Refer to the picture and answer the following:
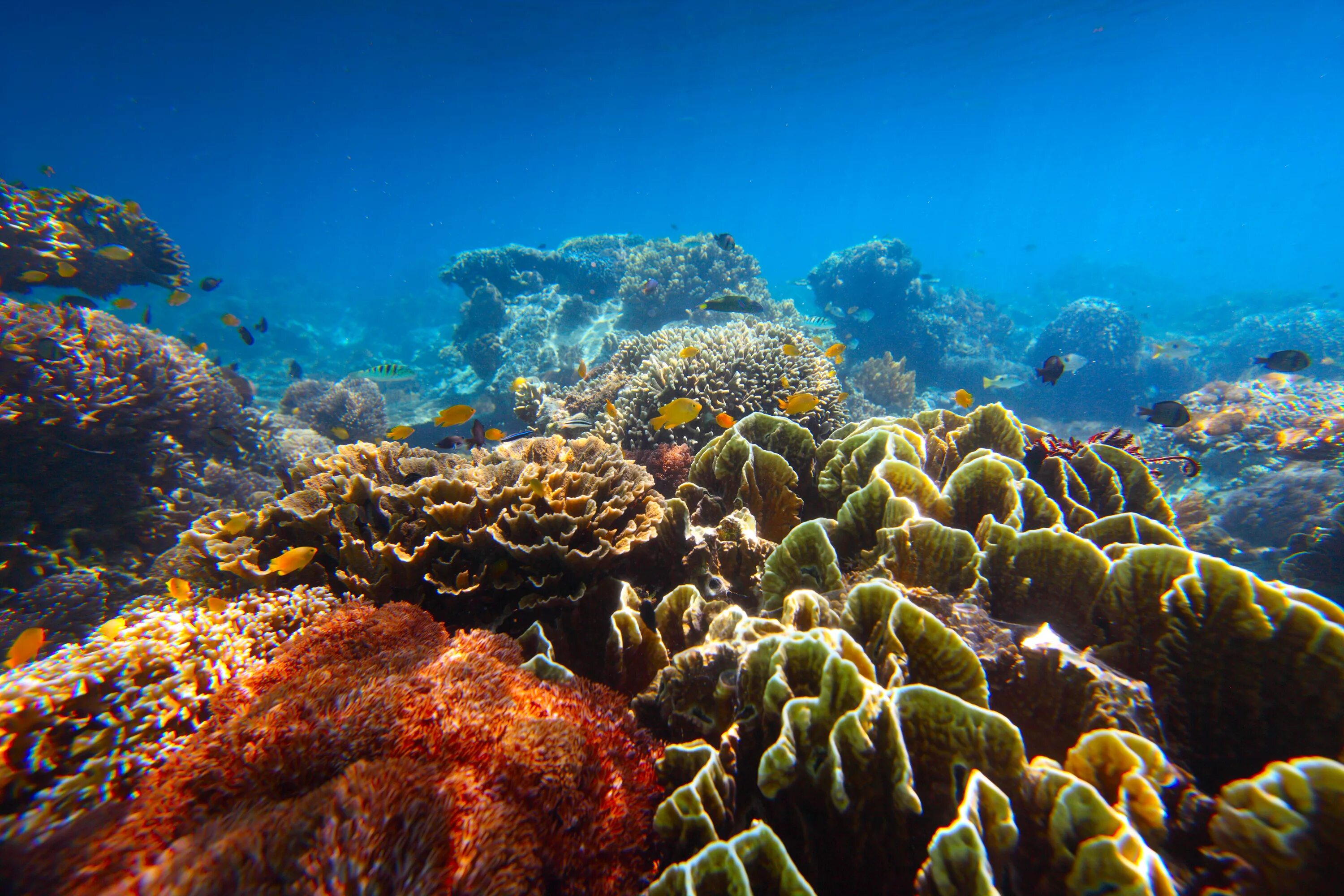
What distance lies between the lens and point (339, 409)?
14.2 meters

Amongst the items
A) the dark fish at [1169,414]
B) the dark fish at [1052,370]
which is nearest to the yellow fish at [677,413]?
the dark fish at [1052,370]

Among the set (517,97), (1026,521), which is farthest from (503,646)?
(517,97)

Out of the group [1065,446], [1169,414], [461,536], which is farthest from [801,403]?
[1169,414]

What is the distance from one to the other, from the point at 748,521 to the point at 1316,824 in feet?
7.52

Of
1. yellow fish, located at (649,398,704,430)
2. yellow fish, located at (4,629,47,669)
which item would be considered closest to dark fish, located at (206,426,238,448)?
yellow fish, located at (4,629,47,669)

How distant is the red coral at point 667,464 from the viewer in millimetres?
4723

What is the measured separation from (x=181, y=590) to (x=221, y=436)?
22.0ft

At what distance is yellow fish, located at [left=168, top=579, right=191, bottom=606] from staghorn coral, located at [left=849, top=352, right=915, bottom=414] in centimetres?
1422

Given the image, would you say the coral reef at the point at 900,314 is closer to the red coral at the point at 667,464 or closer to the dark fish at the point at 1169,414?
the dark fish at the point at 1169,414

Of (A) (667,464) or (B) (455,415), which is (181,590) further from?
(A) (667,464)

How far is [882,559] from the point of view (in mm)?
2459

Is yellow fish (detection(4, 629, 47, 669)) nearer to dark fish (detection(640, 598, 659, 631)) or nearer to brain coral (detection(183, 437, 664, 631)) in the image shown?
brain coral (detection(183, 437, 664, 631))

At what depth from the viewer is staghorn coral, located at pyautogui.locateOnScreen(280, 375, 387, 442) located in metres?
13.9

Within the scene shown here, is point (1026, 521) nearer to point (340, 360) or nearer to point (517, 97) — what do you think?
point (340, 360)
